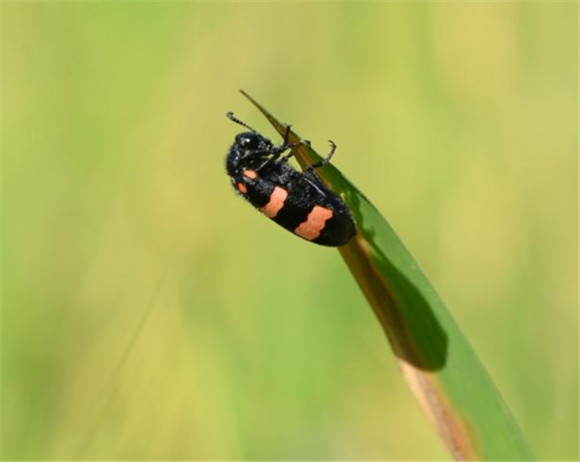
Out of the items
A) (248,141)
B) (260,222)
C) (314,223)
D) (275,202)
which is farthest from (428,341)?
(260,222)

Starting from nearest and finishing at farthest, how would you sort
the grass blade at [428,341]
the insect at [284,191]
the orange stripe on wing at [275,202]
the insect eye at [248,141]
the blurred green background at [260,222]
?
the grass blade at [428,341]
the insect at [284,191]
the orange stripe on wing at [275,202]
the insect eye at [248,141]
the blurred green background at [260,222]

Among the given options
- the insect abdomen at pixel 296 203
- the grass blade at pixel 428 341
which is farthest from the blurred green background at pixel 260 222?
the grass blade at pixel 428 341

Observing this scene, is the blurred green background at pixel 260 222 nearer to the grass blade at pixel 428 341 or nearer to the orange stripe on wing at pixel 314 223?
the orange stripe on wing at pixel 314 223

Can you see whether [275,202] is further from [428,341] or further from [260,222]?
[260,222]

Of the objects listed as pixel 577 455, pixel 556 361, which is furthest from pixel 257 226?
pixel 577 455

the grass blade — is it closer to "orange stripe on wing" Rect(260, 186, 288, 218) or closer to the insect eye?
"orange stripe on wing" Rect(260, 186, 288, 218)

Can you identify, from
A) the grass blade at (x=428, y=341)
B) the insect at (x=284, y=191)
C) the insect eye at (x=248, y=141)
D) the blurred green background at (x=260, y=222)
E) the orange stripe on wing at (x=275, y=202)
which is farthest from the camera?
the blurred green background at (x=260, y=222)

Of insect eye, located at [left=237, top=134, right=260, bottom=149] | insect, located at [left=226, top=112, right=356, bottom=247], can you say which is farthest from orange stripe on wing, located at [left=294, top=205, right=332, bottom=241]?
insect eye, located at [left=237, top=134, right=260, bottom=149]
